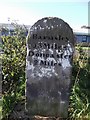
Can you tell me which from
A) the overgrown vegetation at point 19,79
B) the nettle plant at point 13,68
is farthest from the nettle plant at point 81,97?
the nettle plant at point 13,68

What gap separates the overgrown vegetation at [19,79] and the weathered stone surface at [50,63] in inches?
12.6

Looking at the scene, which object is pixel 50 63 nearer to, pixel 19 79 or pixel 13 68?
pixel 19 79

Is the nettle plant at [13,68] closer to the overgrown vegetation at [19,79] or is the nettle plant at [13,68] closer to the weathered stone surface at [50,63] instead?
the overgrown vegetation at [19,79]

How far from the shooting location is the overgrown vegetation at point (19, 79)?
5836mm

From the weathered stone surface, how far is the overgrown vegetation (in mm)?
320

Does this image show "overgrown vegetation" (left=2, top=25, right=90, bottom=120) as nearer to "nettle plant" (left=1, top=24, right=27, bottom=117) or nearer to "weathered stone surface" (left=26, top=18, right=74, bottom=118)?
"nettle plant" (left=1, top=24, right=27, bottom=117)

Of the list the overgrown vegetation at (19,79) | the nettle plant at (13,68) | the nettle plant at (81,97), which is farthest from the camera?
the nettle plant at (13,68)

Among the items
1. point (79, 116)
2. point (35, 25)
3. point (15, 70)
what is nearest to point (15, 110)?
point (79, 116)

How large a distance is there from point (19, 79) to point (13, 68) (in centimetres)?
51

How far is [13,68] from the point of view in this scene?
317 inches

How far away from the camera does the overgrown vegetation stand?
19.1ft

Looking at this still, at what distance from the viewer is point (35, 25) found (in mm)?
5855

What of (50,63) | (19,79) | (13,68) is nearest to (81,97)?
(50,63)

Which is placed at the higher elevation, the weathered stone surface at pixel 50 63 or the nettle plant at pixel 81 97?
the weathered stone surface at pixel 50 63
